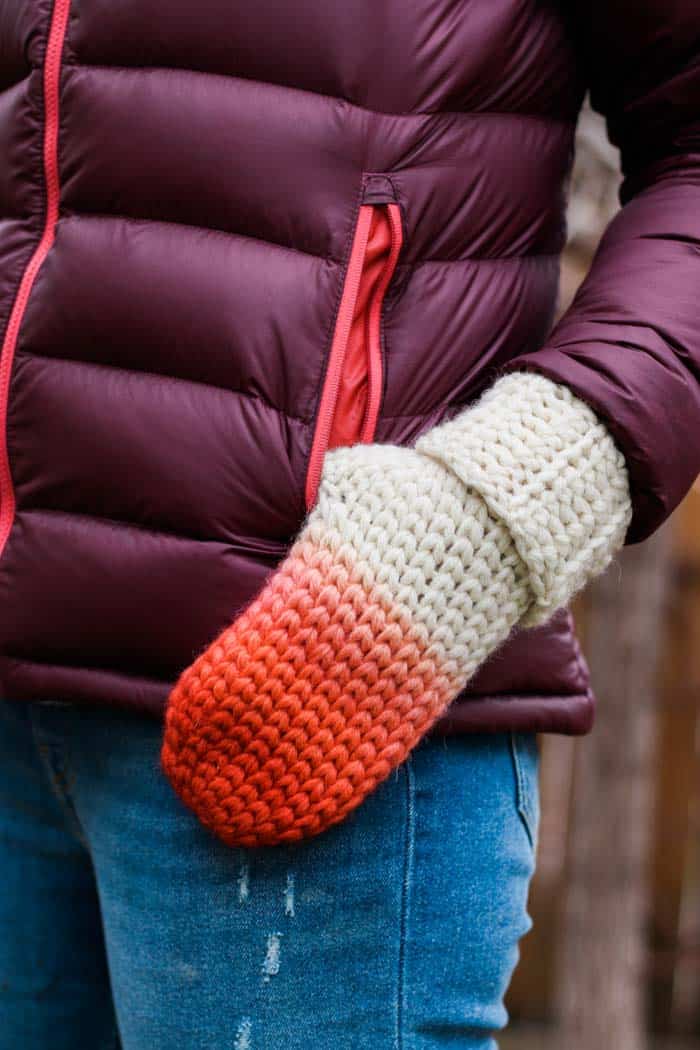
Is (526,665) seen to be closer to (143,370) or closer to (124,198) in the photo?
(143,370)

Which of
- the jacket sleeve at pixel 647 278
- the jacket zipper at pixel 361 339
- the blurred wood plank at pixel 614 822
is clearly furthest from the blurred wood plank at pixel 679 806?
the jacket zipper at pixel 361 339

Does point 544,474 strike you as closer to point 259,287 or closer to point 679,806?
point 259,287

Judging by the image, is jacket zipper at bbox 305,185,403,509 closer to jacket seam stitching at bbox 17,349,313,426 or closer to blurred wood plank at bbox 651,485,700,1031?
jacket seam stitching at bbox 17,349,313,426

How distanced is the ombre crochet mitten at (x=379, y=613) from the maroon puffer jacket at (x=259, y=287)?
57 mm

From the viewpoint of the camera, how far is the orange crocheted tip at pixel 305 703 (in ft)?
3.08

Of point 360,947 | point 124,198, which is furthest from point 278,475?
point 360,947

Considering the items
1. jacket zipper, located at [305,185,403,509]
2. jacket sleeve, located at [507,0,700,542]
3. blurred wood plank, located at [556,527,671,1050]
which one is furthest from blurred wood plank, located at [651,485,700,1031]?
jacket zipper, located at [305,185,403,509]

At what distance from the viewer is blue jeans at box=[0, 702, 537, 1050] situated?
1.01 meters

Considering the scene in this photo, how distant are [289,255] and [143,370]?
0.49ft

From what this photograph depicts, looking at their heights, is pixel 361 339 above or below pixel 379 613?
above

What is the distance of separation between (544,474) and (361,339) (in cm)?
20

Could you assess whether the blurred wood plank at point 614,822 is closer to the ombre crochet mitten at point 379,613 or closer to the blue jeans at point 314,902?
the blue jeans at point 314,902

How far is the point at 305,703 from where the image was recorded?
0.94 meters

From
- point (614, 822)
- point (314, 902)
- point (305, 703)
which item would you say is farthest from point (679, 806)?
point (305, 703)
